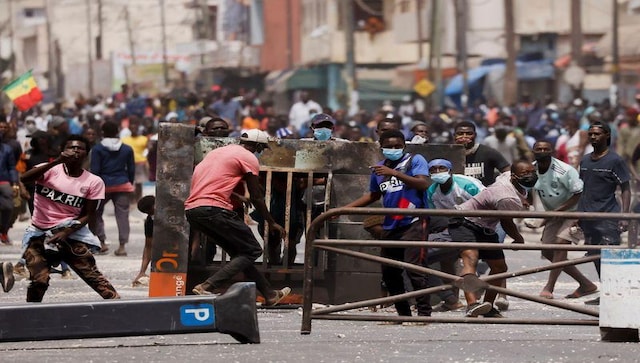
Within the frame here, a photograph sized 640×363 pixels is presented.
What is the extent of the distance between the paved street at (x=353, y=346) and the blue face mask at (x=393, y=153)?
116cm

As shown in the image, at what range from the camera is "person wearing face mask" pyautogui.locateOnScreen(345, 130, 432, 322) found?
1243cm

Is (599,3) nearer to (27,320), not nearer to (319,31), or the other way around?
(319,31)

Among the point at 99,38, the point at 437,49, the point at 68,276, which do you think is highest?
the point at 99,38

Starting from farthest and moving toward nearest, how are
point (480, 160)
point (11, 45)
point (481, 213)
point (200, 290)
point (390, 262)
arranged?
point (11, 45) → point (480, 160) → point (200, 290) → point (390, 262) → point (481, 213)

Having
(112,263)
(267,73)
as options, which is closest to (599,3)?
(267,73)

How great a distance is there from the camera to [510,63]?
59188 millimetres

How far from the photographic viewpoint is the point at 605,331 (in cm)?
1119

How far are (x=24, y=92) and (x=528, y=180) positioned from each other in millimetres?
13154

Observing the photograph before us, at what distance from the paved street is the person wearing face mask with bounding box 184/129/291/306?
17.7 inches

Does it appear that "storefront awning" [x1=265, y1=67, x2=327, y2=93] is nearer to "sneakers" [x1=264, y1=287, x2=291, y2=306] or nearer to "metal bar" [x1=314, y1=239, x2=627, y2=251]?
"sneakers" [x1=264, y1=287, x2=291, y2=306]

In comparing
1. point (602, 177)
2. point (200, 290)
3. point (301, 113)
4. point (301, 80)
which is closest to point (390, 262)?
point (200, 290)

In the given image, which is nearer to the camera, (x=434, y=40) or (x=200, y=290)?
(x=200, y=290)

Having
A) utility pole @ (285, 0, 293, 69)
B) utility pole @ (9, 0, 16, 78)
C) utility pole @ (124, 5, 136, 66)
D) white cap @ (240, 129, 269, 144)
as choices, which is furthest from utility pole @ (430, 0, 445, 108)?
white cap @ (240, 129, 269, 144)

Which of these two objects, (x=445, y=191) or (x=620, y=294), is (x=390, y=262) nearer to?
(x=620, y=294)
